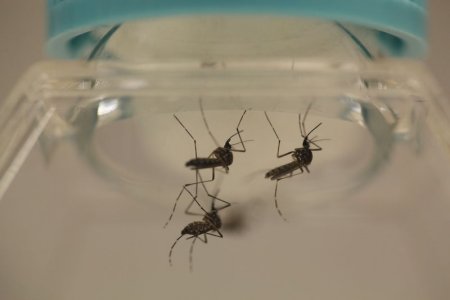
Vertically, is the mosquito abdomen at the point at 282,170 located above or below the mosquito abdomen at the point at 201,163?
below

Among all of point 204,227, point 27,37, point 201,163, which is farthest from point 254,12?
point 27,37

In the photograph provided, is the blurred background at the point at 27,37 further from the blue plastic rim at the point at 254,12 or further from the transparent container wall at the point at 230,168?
the blue plastic rim at the point at 254,12

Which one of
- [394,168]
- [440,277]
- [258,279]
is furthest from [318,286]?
[394,168]

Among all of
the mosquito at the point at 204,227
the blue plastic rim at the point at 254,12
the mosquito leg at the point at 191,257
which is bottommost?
the mosquito leg at the point at 191,257

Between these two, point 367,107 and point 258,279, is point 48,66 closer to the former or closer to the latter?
point 367,107

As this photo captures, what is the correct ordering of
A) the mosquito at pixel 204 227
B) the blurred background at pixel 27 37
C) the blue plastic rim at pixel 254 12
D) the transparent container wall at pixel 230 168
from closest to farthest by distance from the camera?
1. the blue plastic rim at pixel 254 12
2. the transparent container wall at pixel 230 168
3. the mosquito at pixel 204 227
4. the blurred background at pixel 27 37

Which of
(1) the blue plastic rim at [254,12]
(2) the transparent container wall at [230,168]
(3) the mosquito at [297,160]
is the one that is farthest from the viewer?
(3) the mosquito at [297,160]

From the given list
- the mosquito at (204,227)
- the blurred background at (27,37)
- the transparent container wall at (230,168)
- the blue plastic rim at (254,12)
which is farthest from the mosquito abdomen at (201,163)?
the blurred background at (27,37)
